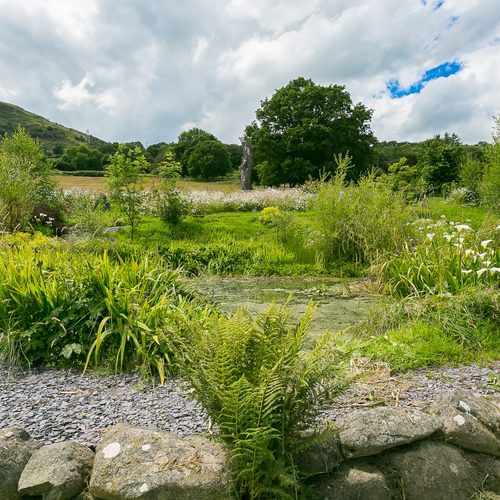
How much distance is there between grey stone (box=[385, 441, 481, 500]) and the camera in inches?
80.3

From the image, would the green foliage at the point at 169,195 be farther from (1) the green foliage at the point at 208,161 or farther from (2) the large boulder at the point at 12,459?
(1) the green foliage at the point at 208,161

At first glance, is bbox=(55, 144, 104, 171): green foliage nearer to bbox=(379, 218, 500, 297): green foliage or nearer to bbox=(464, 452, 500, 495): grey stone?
bbox=(379, 218, 500, 297): green foliage

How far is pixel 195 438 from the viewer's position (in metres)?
2.15

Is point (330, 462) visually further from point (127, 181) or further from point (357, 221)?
point (127, 181)

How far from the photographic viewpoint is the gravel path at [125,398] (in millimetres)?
2311

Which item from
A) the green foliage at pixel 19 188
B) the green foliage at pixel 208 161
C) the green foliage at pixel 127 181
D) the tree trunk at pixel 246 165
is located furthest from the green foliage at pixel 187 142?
the green foliage at pixel 127 181

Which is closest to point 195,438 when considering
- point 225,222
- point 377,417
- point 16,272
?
point 377,417

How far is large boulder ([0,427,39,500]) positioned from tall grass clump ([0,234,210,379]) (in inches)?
37.8

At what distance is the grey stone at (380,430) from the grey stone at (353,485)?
0.08m

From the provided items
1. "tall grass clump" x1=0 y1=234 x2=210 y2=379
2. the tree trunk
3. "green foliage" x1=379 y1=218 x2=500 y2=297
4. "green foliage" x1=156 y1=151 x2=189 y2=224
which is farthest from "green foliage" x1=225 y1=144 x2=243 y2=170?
"tall grass clump" x1=0 y1=234 x2=210 y2=379

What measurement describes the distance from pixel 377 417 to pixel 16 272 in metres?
3.20

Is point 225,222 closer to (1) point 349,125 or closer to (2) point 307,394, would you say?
(2) point 307,394

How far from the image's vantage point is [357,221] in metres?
8.05

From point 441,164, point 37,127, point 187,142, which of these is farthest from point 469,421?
point 37,127
